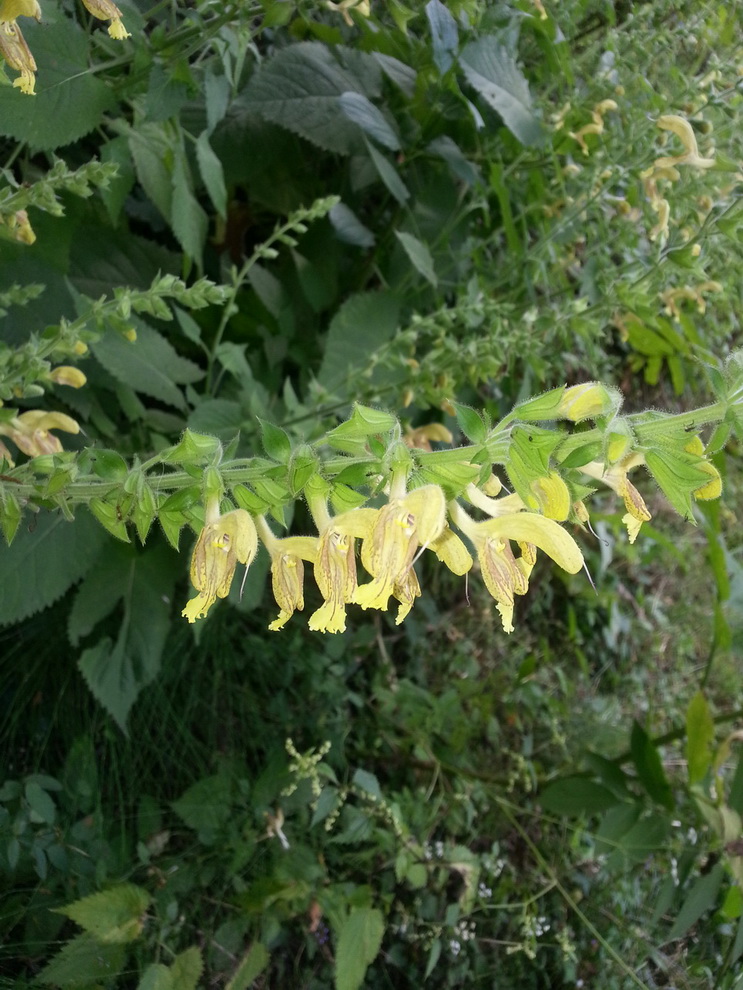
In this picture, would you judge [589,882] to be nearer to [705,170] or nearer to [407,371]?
[407,371]

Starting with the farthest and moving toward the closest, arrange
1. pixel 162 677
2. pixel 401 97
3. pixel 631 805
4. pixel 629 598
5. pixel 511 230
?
pixel 629 598
pixel 631 805
pixel 162 677
pixel 401 97
pixel 511 230

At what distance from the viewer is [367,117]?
1.57 m

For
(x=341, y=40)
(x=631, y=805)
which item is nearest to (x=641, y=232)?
(x=341, y=40)

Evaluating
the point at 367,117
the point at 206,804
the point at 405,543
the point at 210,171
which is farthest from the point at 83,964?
the point at 367,117

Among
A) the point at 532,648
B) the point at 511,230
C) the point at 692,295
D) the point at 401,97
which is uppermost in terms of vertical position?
the point at 401,97

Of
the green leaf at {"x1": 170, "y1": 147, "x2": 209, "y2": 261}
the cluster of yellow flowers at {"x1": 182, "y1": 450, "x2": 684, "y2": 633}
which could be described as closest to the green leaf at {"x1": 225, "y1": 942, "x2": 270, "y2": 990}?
the cluster of yellow flowers at {"x1": 182, "y1": 450, "x2": 684, "y2": 633}

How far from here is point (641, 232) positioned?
2.06m

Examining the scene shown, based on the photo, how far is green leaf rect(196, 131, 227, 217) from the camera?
4.67 feet

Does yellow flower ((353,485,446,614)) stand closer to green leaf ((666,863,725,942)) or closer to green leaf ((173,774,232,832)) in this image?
green leaf ((173,774,232,832))

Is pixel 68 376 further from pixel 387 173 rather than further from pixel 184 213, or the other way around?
pixel 387 173

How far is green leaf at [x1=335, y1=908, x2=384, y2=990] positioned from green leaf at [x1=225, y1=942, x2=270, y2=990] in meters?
0.16

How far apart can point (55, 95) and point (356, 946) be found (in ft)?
5.88

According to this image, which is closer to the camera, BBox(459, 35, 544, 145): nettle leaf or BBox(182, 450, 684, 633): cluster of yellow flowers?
BBox(182, 450, 684, 633): cluster of yellow flowers

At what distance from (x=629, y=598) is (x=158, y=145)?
2.85m
